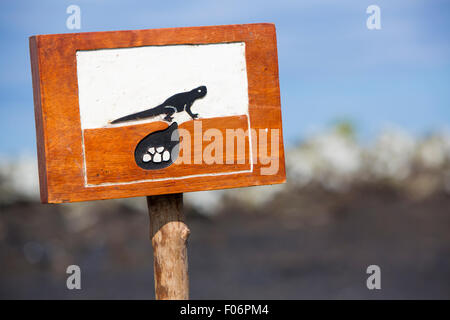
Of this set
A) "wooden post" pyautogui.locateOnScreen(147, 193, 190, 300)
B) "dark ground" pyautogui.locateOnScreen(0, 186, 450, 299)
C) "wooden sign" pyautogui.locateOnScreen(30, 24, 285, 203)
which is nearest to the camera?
"wooden sign" pyautogui.locateOnScreen(30, 24, 285, 203)

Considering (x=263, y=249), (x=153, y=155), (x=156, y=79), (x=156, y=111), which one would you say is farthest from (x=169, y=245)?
(x=263, y=249)

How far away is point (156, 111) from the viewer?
7.32ft

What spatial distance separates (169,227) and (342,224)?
5.59 metres

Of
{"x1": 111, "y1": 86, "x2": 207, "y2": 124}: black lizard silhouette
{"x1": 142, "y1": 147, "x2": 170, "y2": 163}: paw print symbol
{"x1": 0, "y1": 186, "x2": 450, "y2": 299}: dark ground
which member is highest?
{"x1": 111, "y1": 86, "x2": 207, "y2": 124}: black lizard silhouette

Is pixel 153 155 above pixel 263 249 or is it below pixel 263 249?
above

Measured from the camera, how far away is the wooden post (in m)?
2.37

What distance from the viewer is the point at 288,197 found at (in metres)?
8.03

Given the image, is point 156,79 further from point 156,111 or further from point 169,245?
point 169,245

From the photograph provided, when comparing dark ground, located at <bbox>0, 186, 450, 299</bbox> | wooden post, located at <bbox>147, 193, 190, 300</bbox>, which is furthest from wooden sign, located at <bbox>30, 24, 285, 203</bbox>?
dark ground, located at <bbox>0, 186, 450, 299</bbox>

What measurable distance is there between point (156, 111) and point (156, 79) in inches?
5.0

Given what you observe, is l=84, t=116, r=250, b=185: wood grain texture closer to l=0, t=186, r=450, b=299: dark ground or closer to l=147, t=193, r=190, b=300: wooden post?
l=147, t=193, r=190, b=300: wooden post

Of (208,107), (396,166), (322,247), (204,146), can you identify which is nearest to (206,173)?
(204,146)

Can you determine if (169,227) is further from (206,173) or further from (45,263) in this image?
(45,263)

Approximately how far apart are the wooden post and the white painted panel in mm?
384
